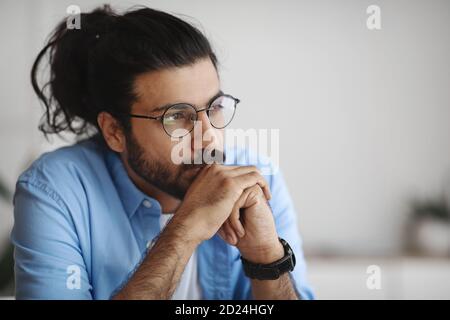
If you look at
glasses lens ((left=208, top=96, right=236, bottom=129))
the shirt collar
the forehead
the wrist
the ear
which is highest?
the forehead

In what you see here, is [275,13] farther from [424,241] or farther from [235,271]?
[424,241]

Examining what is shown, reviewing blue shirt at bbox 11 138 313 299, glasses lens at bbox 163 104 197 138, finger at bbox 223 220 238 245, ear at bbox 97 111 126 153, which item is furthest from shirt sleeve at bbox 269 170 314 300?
ear at bbox 97 111 126 153

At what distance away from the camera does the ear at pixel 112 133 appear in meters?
1.23

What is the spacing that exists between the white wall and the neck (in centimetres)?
27

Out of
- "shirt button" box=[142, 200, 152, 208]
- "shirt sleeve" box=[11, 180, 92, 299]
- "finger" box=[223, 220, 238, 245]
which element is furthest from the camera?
"shirt button" box=[142, 200, 152, 208]

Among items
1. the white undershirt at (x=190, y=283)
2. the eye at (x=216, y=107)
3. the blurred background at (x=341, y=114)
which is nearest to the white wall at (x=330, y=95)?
the blurred background at (x=341, y=114)

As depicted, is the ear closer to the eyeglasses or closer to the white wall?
the eyeglasses

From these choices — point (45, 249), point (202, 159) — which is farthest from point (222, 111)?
point (45, 249)

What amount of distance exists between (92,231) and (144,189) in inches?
8.0

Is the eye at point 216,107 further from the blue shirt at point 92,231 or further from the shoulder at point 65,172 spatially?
the shoulder at point 65,172

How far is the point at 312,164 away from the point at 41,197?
0.72 meters

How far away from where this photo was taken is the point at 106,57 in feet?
3.81

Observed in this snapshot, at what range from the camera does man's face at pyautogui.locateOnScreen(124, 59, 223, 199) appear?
1097 millimetres

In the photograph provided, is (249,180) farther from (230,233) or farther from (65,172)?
(65,172)
